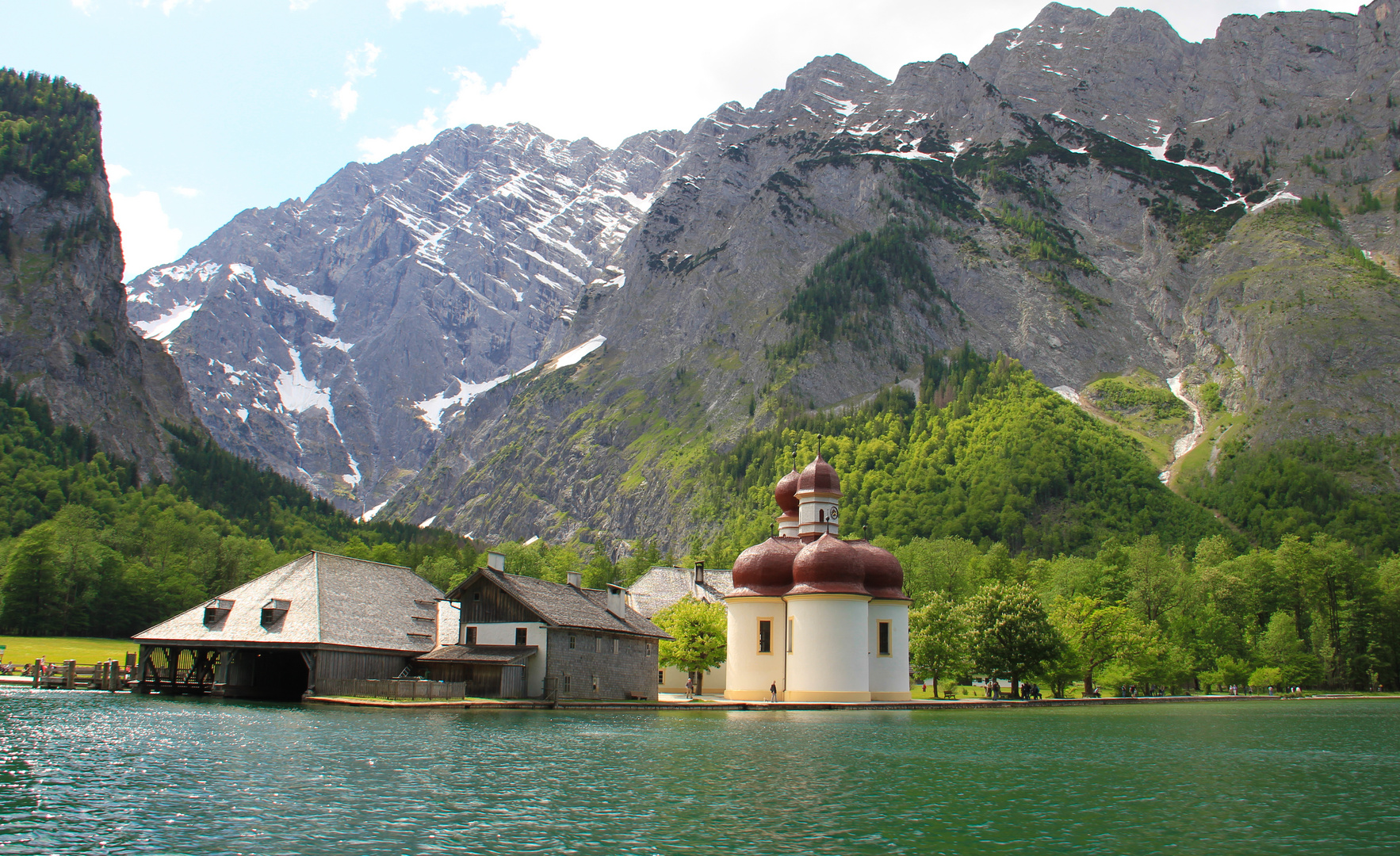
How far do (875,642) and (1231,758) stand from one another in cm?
3588

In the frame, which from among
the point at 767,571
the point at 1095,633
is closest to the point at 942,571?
the point at 1095,633

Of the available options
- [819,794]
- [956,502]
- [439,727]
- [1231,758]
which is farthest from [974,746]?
[956,502]

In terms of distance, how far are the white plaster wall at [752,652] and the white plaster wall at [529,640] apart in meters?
16.9

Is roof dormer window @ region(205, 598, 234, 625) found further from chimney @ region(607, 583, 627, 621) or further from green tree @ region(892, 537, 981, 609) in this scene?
green tree @ region(892, 537, 981, 609)

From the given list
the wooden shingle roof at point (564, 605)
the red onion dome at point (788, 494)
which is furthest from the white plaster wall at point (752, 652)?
the red onion dome at point (788, 494)

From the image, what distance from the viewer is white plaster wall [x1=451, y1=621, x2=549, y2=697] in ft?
210

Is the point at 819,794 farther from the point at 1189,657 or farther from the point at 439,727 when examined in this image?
the point at 1189,657

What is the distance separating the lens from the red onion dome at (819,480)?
79188mm

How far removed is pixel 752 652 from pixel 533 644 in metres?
18.1

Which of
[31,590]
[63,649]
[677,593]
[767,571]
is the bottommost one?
[63,649]

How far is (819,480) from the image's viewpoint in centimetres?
7925

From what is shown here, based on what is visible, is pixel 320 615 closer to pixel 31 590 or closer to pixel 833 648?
pixel 833 648

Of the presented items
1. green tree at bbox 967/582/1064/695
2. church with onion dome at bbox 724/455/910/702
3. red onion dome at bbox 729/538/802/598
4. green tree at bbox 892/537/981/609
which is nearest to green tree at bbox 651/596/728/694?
church with onion dome at bbox 724/455/910/702

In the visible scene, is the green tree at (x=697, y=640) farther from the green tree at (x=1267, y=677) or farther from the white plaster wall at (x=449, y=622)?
the green tree at (x=1267, y=677)
